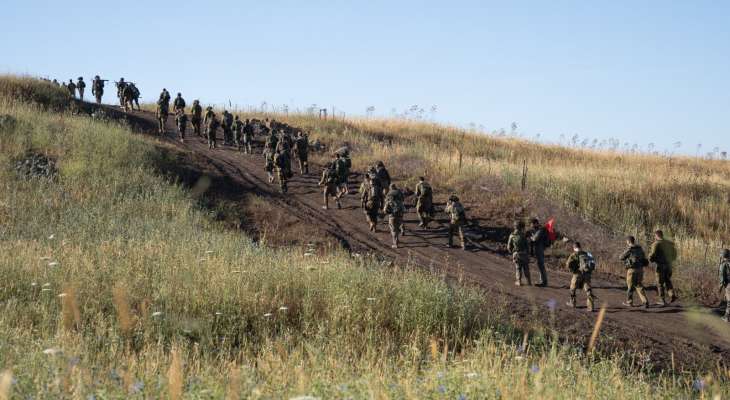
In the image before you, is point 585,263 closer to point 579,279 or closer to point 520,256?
point 579,279

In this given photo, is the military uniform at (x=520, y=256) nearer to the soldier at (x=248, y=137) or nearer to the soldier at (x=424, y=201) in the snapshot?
the soldier at (x=424, y=201)

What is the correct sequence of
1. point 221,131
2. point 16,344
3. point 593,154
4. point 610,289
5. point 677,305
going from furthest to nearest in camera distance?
point 221,131, point 593,154, point 610,289, point 677,305, point 16,344

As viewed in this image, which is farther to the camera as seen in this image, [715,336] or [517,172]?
[517,172]

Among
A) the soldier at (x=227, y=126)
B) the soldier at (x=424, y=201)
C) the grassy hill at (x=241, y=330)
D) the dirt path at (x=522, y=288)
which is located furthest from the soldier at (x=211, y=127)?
the soldier at (x=424, y=201)

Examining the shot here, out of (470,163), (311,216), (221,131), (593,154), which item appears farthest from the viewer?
(221,131)

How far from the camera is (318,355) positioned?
283 inches

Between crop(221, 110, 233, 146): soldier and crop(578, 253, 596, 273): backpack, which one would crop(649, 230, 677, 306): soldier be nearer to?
crop(578, 253, 596, 273): backpack

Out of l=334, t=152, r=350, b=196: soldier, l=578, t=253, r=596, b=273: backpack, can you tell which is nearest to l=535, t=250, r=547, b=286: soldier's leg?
l=578, t=253, r=596, b=273: backpack

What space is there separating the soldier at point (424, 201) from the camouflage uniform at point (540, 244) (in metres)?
4.17

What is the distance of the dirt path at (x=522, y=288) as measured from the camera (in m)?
11.7

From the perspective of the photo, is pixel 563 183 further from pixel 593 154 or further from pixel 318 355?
pixel 318 355

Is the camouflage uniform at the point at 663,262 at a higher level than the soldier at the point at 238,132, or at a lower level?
lower

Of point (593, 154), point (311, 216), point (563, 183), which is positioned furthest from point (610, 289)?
point (593, 154)

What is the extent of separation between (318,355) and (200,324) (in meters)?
2.57
